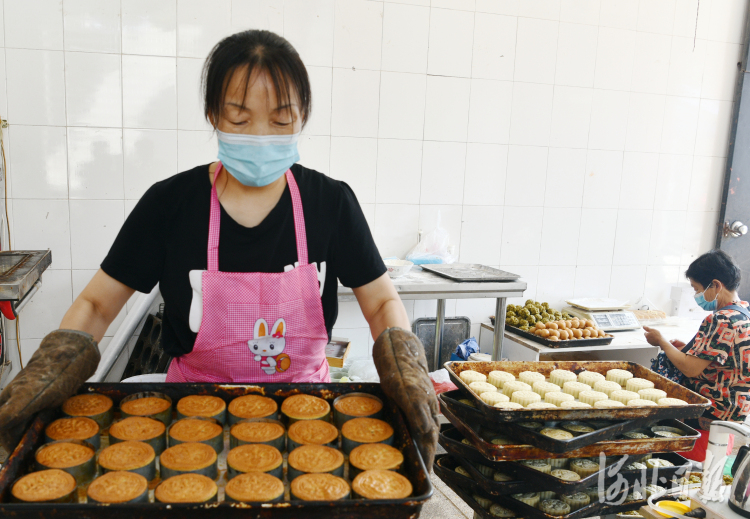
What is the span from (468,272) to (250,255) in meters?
2.08

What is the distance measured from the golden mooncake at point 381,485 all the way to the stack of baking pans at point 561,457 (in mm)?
556

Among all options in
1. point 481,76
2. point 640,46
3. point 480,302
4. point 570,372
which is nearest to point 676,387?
point 570,372

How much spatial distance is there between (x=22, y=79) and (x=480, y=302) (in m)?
3.25

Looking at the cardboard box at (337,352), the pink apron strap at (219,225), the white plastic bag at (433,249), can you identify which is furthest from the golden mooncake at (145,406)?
the white plastic bag at (433,249)

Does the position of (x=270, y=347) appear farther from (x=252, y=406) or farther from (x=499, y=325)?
(x=499, y=325)

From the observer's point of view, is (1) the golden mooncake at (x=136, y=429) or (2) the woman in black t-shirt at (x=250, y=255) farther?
(2) the woman in black t-shirt at (x=250, y=255)

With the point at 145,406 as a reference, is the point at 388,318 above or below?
above

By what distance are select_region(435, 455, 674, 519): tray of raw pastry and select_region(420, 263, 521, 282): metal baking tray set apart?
150 centimetres

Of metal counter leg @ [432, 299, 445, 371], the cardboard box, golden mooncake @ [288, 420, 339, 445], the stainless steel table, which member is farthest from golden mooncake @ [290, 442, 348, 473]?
metal counter leg @ [432, 299, 445, 371]

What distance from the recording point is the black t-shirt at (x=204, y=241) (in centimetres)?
132

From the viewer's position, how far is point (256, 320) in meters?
1.38

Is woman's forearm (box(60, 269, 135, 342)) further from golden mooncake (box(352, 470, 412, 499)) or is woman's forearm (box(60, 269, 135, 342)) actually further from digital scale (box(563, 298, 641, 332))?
digital scale (box(563, 298, 641, 332))

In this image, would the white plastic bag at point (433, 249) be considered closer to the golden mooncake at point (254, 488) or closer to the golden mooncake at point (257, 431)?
the golden mooncake at point (257, 431)

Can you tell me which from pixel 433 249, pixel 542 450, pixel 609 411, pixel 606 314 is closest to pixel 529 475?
pixel 542 450
